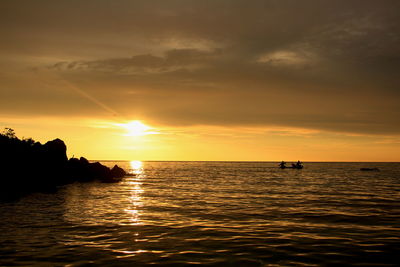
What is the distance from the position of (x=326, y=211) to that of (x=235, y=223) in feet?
32.1

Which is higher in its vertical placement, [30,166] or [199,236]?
[30,166]

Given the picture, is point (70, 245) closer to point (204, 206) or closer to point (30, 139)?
point (204, 206)

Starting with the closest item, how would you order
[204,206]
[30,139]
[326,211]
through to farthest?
1. [326,211]
2. [204,206]
3. [30,139]

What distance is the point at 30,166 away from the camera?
46750 millimetres

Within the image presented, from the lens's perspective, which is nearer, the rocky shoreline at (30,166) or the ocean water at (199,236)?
the ocean water at (199,236)

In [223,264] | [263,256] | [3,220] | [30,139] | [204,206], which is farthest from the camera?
[30,139]

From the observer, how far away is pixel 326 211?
81.1 feet

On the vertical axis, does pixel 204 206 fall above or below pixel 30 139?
below

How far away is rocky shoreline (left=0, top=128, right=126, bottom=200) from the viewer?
4278 centimetres

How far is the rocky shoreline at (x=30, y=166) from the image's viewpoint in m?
42.8

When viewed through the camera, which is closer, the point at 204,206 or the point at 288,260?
the point at 288,260

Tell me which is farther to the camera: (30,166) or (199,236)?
(30,166)

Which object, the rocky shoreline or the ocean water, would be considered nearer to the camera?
the ocean water

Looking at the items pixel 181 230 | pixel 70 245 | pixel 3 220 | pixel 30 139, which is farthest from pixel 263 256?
pixel 30 139
